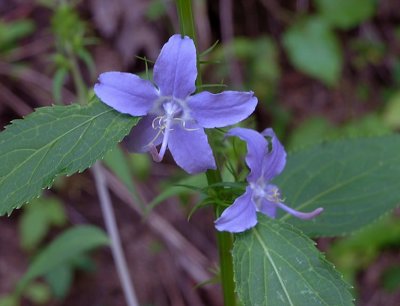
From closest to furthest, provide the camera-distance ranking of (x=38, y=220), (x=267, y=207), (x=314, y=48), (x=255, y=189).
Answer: (x=255, y=189), (x=267, y=207), (x=38, y=220), (x=314, y=48)

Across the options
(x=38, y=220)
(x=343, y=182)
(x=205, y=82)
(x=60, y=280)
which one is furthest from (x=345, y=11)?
(x=343, y=182)

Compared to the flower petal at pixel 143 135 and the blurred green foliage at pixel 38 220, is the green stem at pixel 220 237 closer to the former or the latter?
the flower petal at pixel 143 135

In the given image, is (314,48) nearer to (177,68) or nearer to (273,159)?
(273,159)

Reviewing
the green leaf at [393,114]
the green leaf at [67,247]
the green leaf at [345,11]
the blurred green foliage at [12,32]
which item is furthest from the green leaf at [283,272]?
the green leaf at [345,11]

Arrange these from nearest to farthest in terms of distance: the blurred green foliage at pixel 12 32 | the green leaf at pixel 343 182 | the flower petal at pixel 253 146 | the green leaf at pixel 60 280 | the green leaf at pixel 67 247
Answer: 1. the flower petal at pixel 253 146
2. the green leaf at pixel 343 182
3. the green leaf at pixel 67 247
4. the green leaf at pixel 60 280
5. the blurred green foliage at pixel 12 32

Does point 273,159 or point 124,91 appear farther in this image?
point 273,159

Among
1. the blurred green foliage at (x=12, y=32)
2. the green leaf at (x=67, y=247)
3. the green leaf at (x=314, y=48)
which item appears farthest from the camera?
the green leaf at (x=314, y=48)
